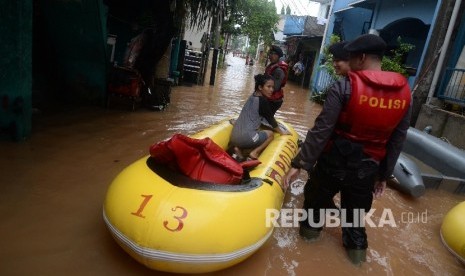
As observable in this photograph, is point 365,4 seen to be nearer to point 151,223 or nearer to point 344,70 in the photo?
point 344,70

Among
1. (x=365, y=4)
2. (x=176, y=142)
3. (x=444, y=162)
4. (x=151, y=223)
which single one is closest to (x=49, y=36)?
(x=176, y=142)

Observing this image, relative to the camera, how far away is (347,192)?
2717mm

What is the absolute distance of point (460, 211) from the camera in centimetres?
324

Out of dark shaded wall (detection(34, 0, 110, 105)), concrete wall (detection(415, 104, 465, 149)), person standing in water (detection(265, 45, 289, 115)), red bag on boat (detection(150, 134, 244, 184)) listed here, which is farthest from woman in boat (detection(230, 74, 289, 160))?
concrete wall (detection(415, 104, 465, 149))

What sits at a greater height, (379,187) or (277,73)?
(277,73)

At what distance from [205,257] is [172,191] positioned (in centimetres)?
46

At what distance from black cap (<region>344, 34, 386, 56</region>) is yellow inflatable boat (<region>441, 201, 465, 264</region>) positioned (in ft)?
5.81

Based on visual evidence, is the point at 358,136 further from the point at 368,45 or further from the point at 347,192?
the point at 368,45

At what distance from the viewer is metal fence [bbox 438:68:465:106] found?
6.88 metres

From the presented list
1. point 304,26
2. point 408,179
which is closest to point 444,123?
point 408,179

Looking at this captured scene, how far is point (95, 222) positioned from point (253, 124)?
190cm
